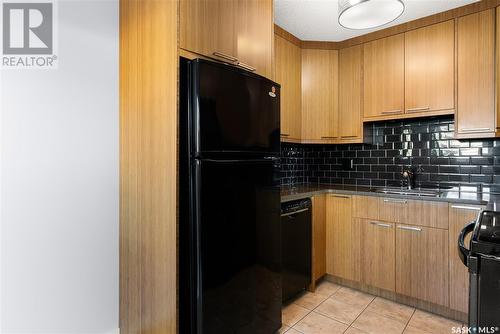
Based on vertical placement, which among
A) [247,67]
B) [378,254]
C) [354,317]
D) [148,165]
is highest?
[247,67]

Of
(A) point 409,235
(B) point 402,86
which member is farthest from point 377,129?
(A) point 409,235

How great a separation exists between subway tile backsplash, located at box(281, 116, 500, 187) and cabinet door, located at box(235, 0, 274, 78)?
1.36m

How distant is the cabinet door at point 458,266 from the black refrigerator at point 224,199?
56.4 inches

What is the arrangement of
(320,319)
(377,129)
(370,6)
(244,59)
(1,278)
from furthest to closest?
(377,129) → (320,319) → (244,59) → (370,6) → (1,278)

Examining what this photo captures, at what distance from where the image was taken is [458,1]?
2.26 meters

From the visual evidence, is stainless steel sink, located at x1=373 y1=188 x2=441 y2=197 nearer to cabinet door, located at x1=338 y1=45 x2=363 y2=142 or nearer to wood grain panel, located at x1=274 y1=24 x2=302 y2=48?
cabinet door, located at x1=338 y1=45 x2=363 y2=142

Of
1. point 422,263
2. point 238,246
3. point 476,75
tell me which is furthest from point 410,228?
point 238,246

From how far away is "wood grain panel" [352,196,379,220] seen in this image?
8.16 feet

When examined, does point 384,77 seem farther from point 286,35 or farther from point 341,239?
point 341,239

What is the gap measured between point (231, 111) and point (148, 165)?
1.84 feet

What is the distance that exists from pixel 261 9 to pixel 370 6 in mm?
678

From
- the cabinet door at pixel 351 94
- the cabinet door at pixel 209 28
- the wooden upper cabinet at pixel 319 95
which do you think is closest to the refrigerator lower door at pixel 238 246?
the cabinet door at pixel 209 28

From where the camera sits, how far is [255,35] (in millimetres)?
1815

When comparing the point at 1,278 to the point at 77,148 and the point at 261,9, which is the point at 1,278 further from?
the point at 261,9
